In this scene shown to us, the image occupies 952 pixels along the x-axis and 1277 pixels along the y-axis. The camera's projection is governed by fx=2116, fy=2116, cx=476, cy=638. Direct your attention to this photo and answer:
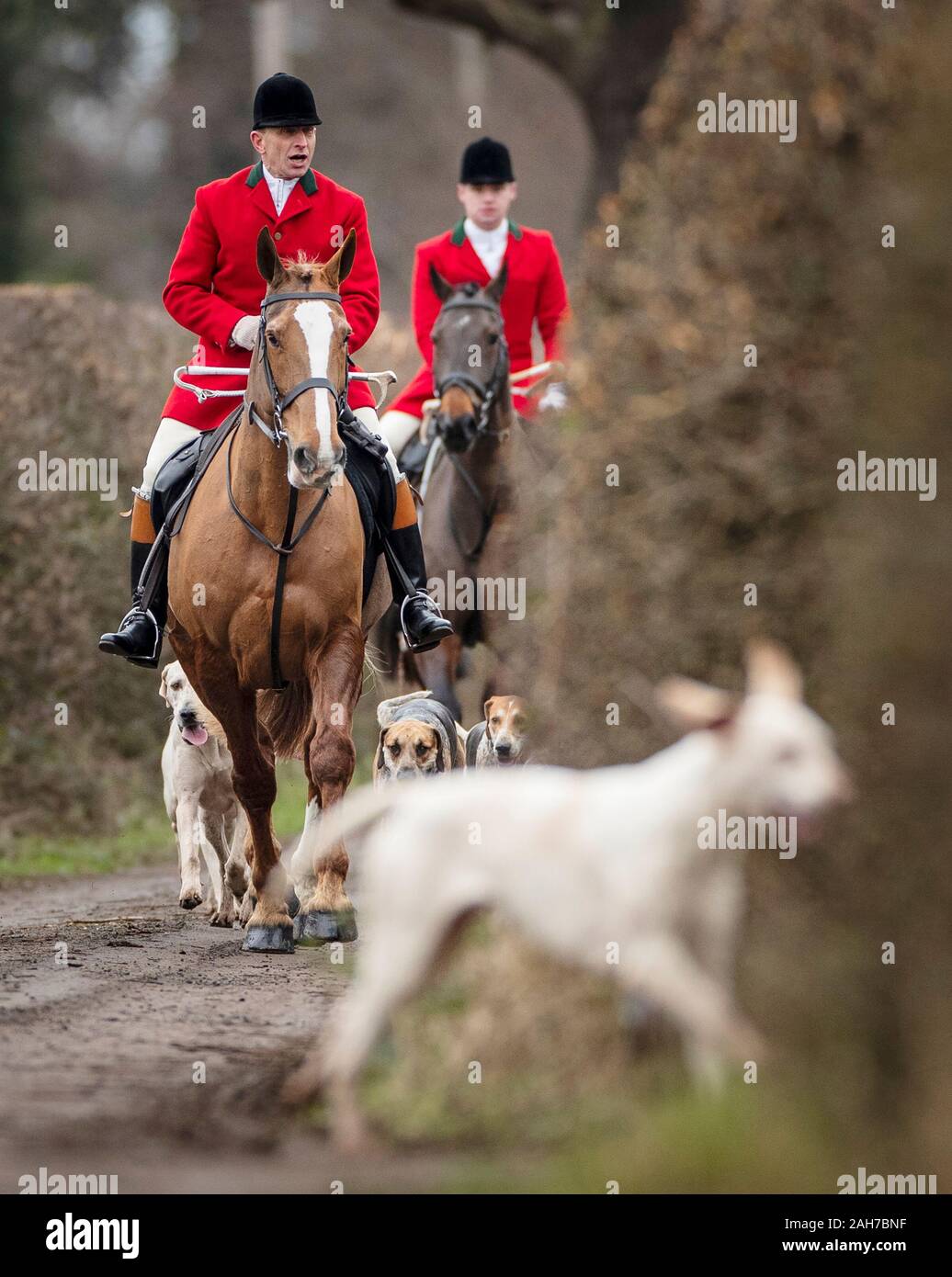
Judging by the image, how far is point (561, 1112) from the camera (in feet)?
16.9

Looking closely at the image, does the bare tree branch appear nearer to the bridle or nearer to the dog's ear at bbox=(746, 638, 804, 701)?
the bridle

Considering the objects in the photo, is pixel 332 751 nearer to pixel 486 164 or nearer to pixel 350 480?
pixel 350 480

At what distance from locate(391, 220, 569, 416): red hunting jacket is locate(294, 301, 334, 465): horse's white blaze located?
3747 mm

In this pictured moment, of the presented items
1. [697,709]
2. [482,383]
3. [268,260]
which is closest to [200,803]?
[482,383]

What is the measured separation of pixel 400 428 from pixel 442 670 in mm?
1841

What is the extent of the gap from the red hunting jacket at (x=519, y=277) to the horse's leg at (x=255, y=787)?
329 cm

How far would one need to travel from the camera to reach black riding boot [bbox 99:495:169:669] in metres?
8.84

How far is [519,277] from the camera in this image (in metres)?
11.8

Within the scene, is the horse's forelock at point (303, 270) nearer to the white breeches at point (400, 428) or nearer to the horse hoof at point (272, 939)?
the horse hoof at point (272, 939)

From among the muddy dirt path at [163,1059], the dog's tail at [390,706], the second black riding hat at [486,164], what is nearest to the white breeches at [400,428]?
the second black riding hat at [486,164]

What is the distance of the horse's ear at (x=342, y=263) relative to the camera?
8.17m

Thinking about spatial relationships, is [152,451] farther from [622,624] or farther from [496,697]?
[622,624]

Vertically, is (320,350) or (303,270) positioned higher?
(303,270)
